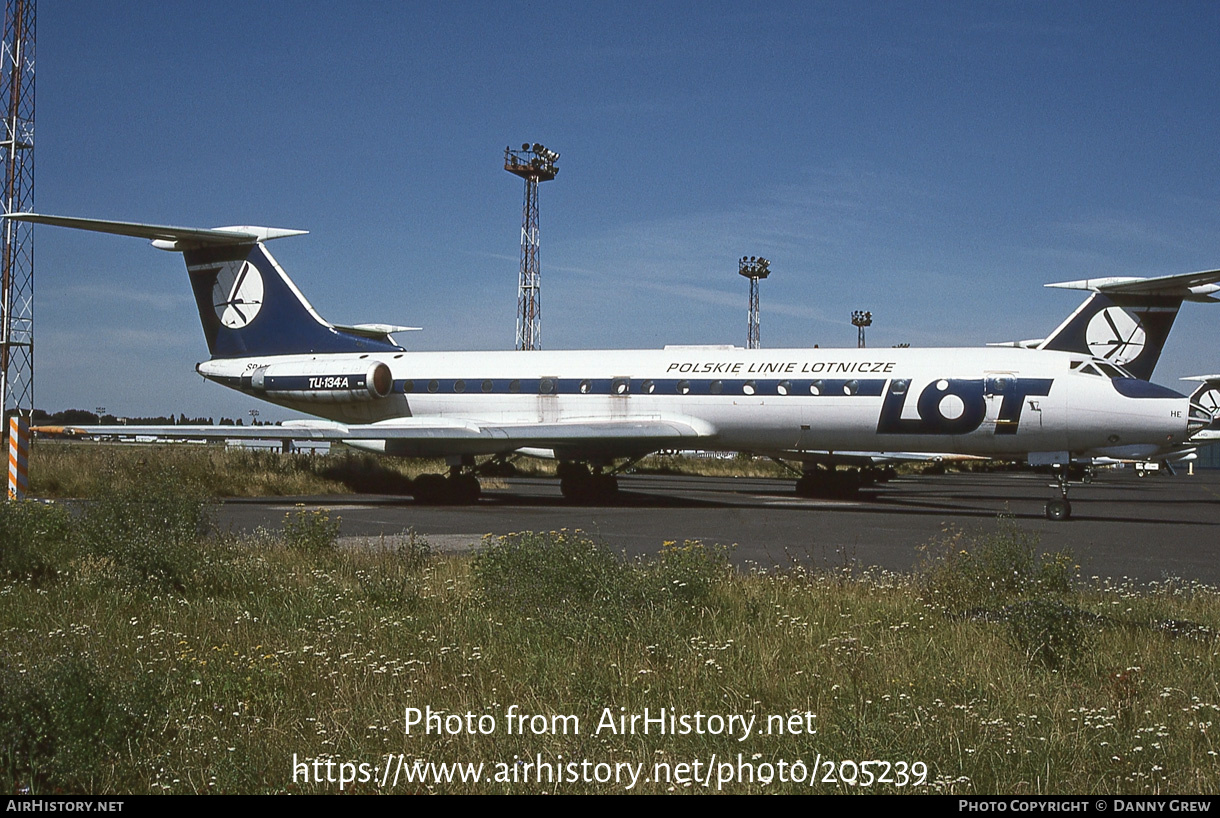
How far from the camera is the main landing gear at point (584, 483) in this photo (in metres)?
22.2

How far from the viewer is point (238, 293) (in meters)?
23.9

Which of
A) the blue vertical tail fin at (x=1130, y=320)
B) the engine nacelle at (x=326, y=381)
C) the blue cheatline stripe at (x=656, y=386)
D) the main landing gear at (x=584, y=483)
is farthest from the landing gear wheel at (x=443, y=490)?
the blue vertical tail fin at (x=1130, y=320)

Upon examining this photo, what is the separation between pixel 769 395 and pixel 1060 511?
585 cm

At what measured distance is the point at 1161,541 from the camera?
14625mm

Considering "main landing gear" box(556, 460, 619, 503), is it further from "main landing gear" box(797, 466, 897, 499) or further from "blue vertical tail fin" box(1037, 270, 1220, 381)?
"blue vertical tail fin" box(1037, 270, 1220, 381)

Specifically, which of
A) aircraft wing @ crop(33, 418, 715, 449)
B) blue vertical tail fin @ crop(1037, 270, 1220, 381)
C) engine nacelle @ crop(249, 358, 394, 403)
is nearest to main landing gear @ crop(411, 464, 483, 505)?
aircraft wing @ crop(33, 418, 715, 449)

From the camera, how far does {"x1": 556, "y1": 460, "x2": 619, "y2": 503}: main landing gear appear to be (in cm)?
2222

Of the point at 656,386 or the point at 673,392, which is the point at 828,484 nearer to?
the point at 673,392

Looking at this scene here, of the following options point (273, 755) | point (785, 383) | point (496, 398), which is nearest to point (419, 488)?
point (496, 398)

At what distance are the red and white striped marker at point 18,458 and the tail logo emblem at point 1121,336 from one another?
22.2 m

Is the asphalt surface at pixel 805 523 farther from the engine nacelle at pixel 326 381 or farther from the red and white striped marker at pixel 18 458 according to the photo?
the red and white striped marker at pixel 18 458

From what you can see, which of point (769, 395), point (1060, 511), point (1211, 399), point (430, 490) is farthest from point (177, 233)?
point (1211, 399)

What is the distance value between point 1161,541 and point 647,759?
13149 mm

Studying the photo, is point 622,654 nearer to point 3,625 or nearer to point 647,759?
point 647,759
